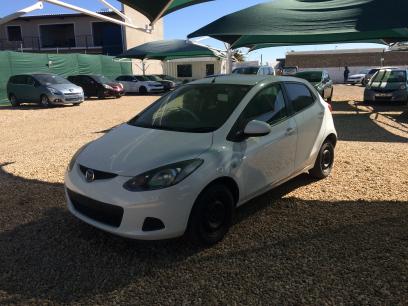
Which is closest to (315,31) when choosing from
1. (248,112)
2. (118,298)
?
(248,112)

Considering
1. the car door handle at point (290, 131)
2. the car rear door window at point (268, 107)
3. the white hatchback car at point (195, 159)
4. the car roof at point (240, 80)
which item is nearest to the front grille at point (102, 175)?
the white hatchback car at point (195, 159)

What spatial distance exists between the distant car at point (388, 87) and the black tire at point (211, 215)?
1379 centimetres

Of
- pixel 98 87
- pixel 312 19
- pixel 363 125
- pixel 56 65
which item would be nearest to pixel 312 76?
pixel 363 125

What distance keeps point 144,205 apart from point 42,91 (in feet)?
54.6

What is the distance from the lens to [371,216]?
4.60m

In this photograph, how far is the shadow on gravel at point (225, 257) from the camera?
3.24 meters

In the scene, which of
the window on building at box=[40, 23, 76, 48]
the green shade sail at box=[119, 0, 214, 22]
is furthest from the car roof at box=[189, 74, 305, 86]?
the window on building at box=[40, 23, 76, 48]

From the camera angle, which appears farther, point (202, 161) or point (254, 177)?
point (254, 177)

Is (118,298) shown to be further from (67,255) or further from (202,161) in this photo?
(202,161)

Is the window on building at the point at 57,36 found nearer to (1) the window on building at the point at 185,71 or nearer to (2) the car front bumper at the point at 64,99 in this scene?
(1) the window on building at the point at 185,71

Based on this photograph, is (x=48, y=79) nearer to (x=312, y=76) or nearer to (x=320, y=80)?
→ (x=312, y=76)

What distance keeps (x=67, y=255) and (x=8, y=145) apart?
22.2ft

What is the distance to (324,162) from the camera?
19.3ft

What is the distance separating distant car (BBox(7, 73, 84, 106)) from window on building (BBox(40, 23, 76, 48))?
24180mm
